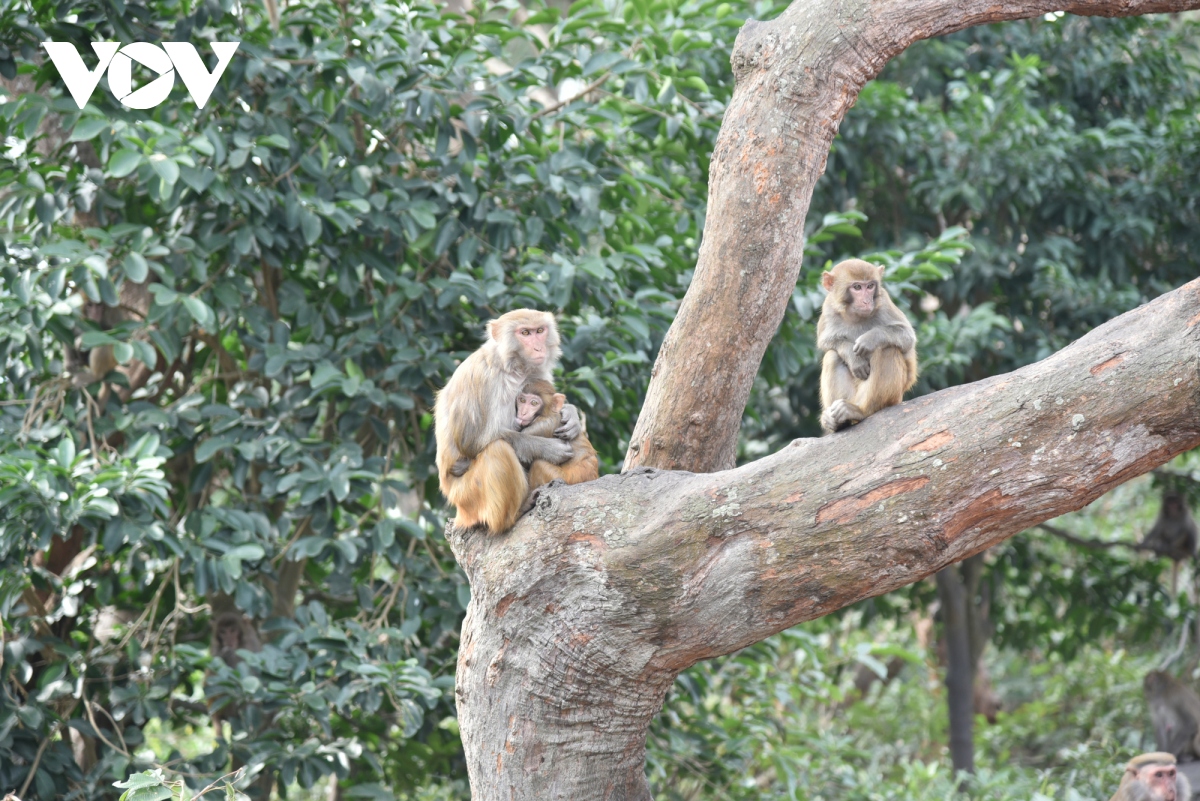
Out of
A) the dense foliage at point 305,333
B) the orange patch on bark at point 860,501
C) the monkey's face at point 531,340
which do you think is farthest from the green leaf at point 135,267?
the orange patch on bark at point 860,501

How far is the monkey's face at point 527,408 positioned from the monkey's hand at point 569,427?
10 cm

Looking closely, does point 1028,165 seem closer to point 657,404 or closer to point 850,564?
point 657,404

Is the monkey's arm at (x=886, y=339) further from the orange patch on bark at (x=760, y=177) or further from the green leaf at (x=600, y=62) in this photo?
the green leaf at (x=600, y=62)

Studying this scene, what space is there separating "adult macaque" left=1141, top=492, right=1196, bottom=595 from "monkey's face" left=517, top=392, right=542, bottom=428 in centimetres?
621

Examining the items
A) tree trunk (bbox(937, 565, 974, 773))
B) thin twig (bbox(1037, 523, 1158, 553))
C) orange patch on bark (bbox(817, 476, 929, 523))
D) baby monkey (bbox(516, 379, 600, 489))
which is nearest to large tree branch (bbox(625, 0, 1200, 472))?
baby monkey (bbox(516, 379, 600, 489))

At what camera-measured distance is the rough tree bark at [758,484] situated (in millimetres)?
2824

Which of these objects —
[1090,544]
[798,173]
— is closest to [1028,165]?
[1090,544]

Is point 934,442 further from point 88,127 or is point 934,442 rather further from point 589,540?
point 88,127

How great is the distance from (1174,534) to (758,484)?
6725mm

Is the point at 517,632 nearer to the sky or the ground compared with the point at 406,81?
nearer to the ground

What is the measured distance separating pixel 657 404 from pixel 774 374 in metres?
2.10

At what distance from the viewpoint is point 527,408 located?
396cm

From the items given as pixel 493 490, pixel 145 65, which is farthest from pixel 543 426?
pixel 145 65

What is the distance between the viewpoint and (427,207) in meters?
5.05
